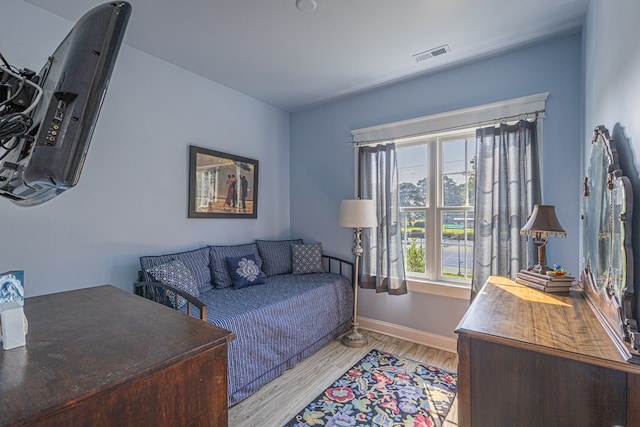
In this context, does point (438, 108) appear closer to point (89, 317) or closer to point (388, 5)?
point (388, 5)

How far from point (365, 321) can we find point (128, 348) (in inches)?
111

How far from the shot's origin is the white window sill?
274 centimetres

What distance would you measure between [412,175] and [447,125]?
0.60m

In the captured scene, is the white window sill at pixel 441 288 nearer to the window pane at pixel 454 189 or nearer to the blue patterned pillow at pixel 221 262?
the window pane at pixel 454 189

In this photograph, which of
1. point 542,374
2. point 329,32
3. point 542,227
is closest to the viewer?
point 542,374

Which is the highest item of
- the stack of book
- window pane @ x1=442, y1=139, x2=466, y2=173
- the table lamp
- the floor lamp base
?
window pane @ x1=442, y1=139, x2=466, y2=173

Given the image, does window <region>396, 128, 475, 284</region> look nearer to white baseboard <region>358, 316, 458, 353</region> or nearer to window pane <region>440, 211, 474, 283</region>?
window pane <region>440, 211, 474, 283</region>

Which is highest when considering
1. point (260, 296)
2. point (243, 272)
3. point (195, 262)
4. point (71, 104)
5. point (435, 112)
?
point (435, 112)

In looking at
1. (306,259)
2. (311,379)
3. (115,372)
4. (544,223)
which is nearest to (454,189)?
(544,223)

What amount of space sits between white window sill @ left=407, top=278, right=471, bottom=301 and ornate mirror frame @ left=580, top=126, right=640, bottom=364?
3.75 feet

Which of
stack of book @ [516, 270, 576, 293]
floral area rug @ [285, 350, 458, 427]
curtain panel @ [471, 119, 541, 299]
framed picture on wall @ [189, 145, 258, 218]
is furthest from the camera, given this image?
framed picture on wall @ [189, 145, 258, 218]

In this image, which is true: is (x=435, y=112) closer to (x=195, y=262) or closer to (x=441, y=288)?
(x=441, y=288)

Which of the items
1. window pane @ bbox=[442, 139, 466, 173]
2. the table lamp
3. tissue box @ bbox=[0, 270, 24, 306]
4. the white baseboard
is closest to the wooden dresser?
the table lamp

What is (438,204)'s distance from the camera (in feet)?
9.82
